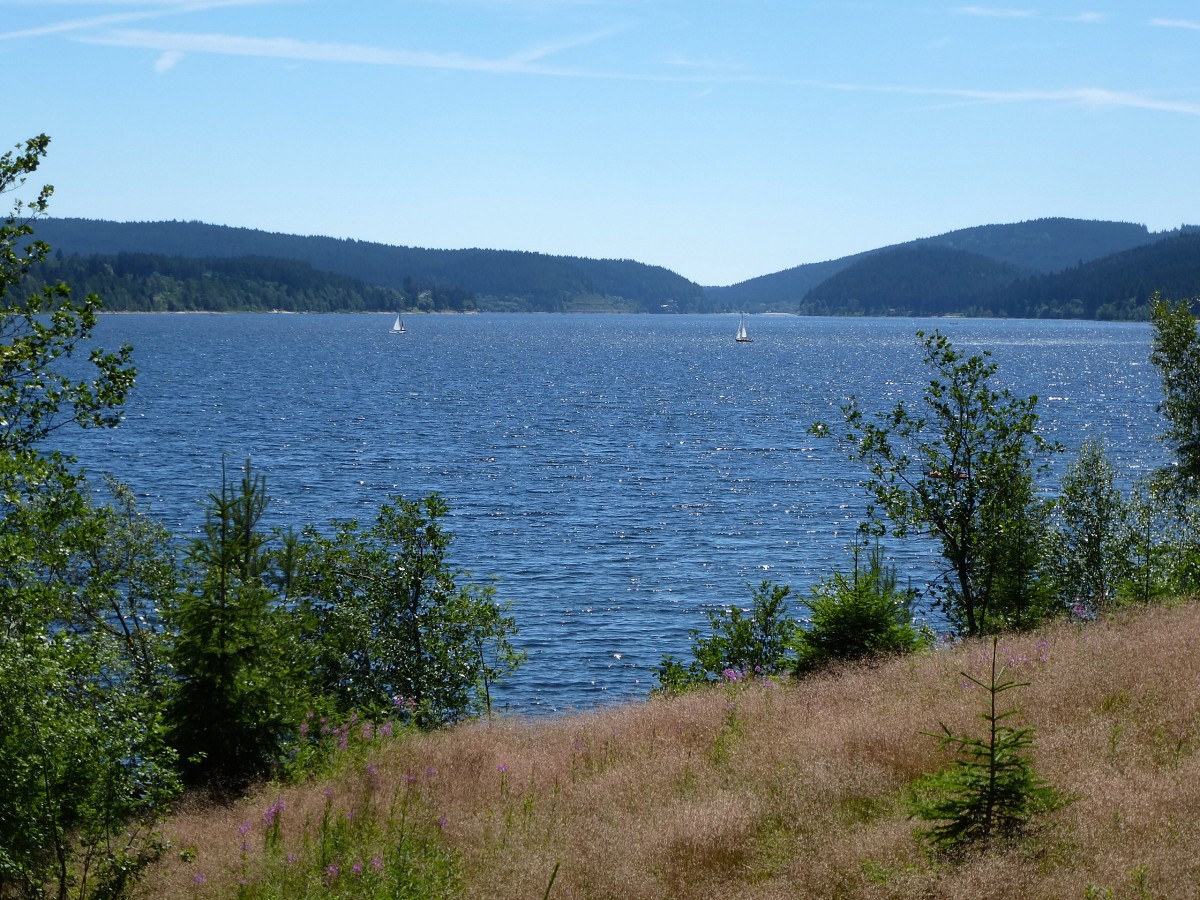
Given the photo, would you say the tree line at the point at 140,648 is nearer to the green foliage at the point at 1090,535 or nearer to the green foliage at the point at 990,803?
the green foliage at the point at 990,803

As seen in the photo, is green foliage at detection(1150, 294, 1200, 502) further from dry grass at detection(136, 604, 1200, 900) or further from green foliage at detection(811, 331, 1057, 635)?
dry grass at detection(136, 604, 1200, 900)

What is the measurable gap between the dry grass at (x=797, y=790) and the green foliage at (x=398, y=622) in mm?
7768

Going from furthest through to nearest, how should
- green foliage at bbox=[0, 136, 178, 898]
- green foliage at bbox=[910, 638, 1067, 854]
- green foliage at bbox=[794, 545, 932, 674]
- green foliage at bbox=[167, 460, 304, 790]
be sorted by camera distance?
green foliage at bbox=[794, 545, 932, 674] < green foliage at bbox=[167, 460, 304, 790] < green foliage at bbox=[0, 136, 178, 898] < green foliage at bbox=[910, 638, 1067, 854]

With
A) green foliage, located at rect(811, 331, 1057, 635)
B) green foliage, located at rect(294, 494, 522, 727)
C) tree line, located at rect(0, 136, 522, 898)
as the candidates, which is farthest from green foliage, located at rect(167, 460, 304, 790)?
green foliage, located at rect(811, 331, 1057, 635)

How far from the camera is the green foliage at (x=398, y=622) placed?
1056 inches

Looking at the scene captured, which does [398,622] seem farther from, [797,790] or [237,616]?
[797,790]

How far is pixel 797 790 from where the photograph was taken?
1323cm

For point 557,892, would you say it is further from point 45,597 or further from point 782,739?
point 45,597

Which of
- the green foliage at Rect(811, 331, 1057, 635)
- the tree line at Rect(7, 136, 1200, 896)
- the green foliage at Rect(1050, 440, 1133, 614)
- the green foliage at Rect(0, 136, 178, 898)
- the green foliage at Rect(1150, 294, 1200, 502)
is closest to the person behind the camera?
the green foliage at Rect(0, 136, 178, 898)

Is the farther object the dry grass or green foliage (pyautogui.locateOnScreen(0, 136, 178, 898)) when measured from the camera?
green foliage (pyautogui.locateOnScreen(0, 136, 178, 898))

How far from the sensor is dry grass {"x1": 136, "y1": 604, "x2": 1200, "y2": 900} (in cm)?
1058

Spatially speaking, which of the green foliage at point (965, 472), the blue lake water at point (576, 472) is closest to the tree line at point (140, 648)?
the blue lake water at point (576, 472)

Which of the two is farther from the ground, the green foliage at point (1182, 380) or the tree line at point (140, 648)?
the green foliage at point (1182, 380)

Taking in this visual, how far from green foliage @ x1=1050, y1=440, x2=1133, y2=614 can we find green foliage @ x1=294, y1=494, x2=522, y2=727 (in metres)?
25.7
